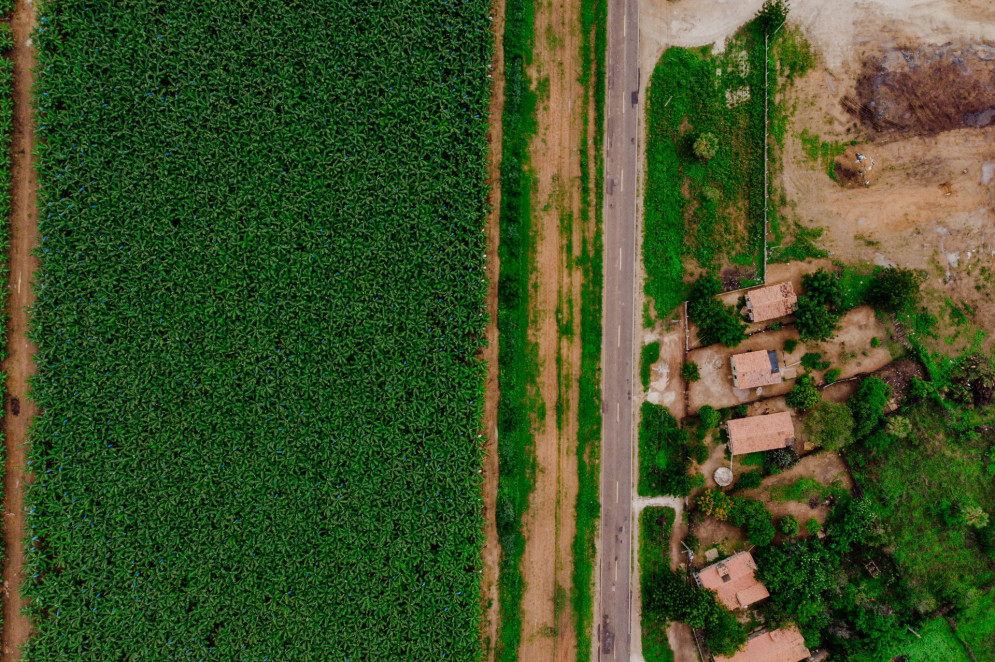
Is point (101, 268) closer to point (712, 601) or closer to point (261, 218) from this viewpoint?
point (261, 218)

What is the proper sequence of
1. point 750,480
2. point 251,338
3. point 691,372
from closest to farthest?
point 251,338, point 691,372, point 750,480

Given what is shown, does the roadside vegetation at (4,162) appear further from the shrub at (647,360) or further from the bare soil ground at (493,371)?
the shrub at (647,360)

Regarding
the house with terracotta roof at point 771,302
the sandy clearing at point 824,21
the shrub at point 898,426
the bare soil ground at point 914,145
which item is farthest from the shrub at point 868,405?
the sandy clearing at point 824,21

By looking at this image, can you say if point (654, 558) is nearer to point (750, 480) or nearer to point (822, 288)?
point (750, 480)

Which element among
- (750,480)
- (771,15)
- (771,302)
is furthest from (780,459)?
(771,15)

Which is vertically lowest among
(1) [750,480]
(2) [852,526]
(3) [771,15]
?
(2) [852,526]

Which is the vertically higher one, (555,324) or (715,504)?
(555,324)

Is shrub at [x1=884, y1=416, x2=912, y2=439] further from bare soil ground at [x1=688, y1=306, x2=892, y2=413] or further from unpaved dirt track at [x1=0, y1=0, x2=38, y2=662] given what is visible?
unpaved dirt track at [x1=0, y1=0, x2=38, y2=662]
